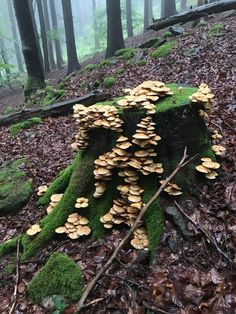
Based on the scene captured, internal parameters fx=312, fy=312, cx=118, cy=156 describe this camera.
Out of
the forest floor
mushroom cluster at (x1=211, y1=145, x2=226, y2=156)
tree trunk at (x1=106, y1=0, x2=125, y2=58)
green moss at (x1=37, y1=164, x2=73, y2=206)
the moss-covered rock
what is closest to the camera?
the forest floor

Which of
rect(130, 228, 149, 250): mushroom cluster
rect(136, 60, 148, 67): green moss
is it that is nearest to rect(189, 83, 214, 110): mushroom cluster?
rect(130, 228, 149, 250): mushroom cluster

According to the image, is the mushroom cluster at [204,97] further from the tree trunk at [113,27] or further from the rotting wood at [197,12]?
the tree trunk at [113,27]

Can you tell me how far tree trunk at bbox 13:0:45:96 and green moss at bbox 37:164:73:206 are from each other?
10.1m

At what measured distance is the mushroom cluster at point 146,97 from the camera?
13.1 feet

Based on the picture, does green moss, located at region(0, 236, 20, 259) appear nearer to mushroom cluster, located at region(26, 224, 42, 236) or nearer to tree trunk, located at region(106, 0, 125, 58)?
mushroom cluster, located at region(26, 224, 42, 236)

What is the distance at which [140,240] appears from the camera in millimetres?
3799

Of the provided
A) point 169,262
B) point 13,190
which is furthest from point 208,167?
point 13,190

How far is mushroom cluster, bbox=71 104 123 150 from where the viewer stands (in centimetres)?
405

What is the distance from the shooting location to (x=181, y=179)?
13.7ft

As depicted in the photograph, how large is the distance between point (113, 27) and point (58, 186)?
1160cm

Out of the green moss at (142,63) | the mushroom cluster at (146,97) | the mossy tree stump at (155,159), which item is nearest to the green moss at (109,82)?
the green moss at (142,63)

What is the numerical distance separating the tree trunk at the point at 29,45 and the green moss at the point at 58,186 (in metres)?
10.1

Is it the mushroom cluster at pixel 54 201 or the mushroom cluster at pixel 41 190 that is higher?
the mushroom cluster at pixel 54 201

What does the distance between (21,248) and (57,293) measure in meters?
1.19
